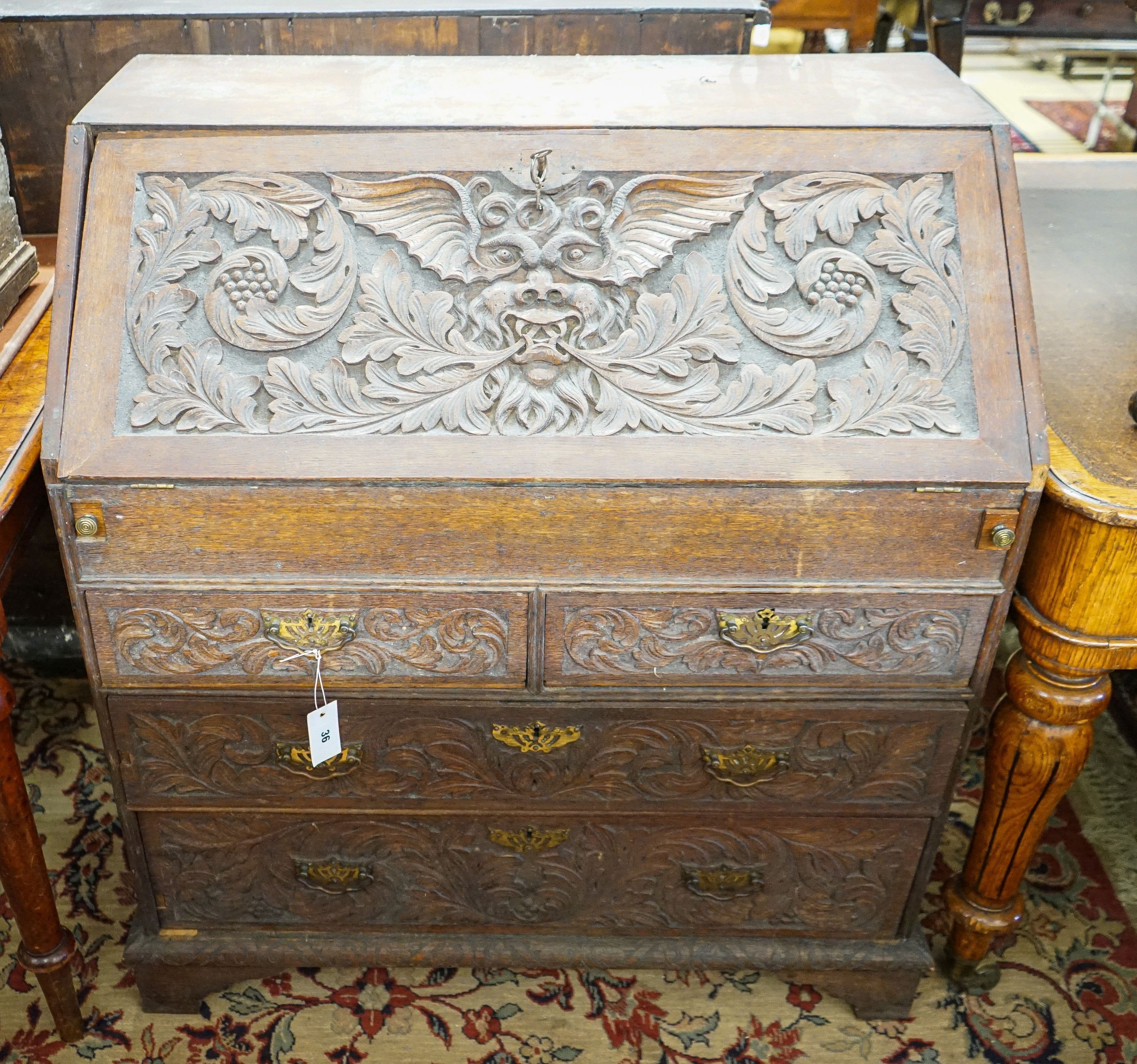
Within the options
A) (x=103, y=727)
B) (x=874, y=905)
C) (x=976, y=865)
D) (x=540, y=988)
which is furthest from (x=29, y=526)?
(x=976, y=865)

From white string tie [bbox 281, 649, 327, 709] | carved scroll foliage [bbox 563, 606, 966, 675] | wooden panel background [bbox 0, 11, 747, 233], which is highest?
wooden panel background [bbox 0, 11, 747, 233]

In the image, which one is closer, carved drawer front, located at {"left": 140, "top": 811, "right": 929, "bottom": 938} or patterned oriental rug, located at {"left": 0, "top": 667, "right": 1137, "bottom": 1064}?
carved drawer front, located at {"left": 140, "top": 811, "right": 929, "bottom": 938}

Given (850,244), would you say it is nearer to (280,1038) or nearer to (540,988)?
(540,988)

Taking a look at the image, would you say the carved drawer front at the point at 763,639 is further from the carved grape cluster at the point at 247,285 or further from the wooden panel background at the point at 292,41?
the wooden panel background at the point at 292,41

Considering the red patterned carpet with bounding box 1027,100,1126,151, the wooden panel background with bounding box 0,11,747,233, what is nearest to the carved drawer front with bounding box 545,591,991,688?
the wooden panel background with bounding box 0,11,747,233

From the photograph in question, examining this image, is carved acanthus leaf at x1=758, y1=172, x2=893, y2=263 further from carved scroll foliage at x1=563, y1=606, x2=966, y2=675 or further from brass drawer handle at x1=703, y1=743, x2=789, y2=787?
brass drawer handle at x1=703, y1=743, x2=789, y2=787

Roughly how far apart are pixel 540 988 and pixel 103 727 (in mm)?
874

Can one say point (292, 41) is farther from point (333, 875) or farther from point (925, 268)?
point (333, 875)

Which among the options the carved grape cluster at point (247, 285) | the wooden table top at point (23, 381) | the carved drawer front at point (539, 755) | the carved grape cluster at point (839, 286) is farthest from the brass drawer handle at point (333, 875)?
the carved grape cluster at point (839, 286)

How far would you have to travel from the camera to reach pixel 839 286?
1312 mm

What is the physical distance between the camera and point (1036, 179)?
2168 millimetres

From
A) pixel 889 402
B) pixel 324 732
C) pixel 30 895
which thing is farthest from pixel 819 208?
pixel 30 895

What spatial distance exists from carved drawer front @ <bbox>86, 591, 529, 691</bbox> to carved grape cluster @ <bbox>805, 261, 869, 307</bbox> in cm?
53

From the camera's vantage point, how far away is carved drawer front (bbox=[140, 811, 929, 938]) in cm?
157
